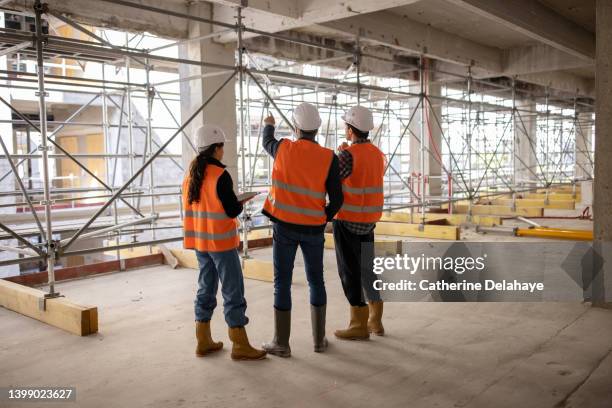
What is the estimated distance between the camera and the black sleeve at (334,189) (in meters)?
3.83

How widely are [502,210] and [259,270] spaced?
8.16 metres

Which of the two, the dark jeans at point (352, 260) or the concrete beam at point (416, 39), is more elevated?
the concrete beam at point (416, 39)

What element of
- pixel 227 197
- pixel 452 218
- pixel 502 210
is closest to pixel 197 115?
pixel 227 197

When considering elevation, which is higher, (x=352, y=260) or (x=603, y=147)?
(x=603, y=147)

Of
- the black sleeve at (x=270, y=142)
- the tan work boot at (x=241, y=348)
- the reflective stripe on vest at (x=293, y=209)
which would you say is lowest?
the tan work boot at (x=241, y=348)

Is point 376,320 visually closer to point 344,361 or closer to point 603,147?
point 344,361

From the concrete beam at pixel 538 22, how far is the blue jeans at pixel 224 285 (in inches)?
166

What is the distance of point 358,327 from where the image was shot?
4.17m

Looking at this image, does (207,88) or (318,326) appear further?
(207,88)

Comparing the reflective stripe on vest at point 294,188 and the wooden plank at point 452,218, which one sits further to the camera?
the wooden plank at point 452,218

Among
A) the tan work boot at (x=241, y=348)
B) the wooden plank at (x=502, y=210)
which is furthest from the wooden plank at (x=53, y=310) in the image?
the wooden plank at (x=502, y=210)

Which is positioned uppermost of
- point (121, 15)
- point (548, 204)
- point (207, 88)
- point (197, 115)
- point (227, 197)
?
point (121, 15)

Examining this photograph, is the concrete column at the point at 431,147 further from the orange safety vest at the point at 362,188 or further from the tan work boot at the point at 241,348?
the tan work boot at the point at 241,348

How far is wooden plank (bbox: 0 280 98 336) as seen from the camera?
14.7 feet
